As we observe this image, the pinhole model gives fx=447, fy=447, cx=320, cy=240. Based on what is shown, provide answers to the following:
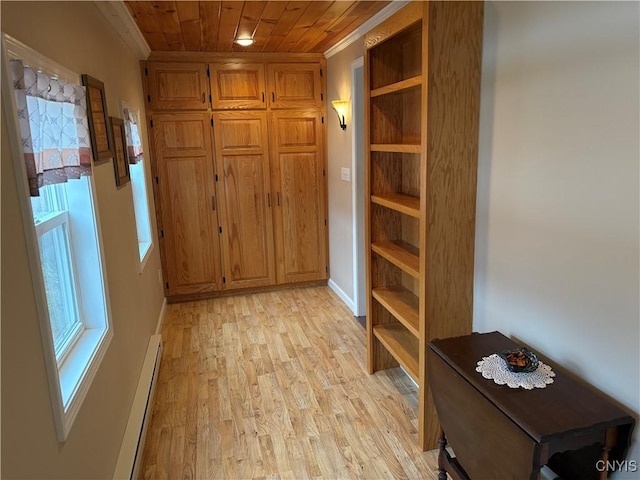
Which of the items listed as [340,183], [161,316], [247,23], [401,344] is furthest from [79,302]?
[340,183]

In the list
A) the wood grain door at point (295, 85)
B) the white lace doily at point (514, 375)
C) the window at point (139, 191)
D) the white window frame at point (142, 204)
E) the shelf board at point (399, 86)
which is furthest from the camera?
the wood grain door at point (295, 85)

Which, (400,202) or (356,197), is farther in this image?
(356,197)

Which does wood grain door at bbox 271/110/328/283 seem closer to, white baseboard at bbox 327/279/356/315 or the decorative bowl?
white baseboard at bbox 327/279/356/315

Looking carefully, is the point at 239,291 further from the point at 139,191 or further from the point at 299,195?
the point at 139,191

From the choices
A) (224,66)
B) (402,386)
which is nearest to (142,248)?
(224,66)

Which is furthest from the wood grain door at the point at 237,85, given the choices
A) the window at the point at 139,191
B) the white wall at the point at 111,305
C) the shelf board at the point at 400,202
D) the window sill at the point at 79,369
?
the window sill at the point at 79,369

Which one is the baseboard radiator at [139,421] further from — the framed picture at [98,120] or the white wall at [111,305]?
the framed picture at [98,120]

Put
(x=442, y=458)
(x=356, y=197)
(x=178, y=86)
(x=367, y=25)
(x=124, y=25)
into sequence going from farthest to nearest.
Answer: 1. (x=178, y=86)
2. (x=356, y=197)
3. (x=367, y=25)
4. (x=124, y=25)
5. (x=442, y=458)

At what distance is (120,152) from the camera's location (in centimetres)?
264

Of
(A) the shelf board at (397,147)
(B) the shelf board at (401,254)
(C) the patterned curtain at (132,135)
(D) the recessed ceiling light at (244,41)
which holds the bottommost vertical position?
(B) the shelf board at (401,254)

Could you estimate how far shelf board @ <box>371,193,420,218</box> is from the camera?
225 centimetres

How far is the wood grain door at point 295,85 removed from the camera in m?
4.31

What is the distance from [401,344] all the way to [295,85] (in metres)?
2.83

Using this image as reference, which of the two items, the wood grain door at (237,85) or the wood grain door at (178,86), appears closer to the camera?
the wood grain door at (178,86)
